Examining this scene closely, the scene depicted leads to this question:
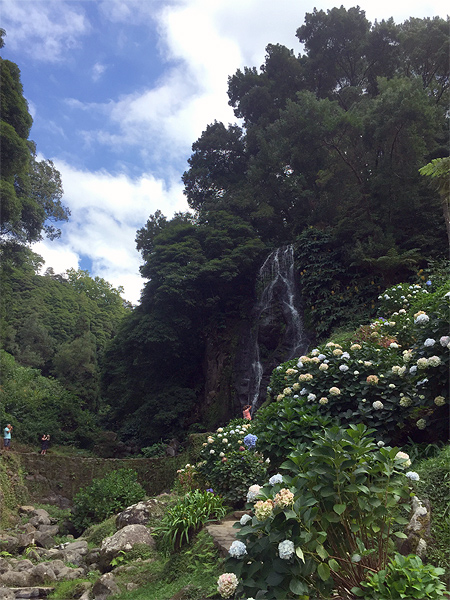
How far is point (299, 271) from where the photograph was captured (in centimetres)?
1622

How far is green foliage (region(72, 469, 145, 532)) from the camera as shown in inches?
373

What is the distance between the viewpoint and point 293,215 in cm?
1959

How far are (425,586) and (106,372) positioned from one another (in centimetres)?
1999

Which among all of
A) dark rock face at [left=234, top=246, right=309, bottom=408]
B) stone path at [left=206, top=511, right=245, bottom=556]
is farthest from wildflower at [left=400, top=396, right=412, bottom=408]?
dark rock face at [left=234, top=246, right=309, bottom=408]

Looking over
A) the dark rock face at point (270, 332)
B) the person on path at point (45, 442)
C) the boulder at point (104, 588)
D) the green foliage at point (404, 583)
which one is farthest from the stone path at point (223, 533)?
the person on path at point (45, 442)

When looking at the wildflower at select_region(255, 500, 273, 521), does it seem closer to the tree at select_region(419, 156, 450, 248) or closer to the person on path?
the tree at select_region(419, 156, 450, 248)

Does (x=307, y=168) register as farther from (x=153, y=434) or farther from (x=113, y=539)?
(x=113, y=539)

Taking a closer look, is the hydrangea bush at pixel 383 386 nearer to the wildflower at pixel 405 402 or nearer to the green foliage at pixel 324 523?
the wildflower at pixel 405 402

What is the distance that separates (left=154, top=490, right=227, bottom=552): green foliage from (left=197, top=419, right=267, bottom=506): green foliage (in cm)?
25

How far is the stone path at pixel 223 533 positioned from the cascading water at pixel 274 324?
10346 millimetres

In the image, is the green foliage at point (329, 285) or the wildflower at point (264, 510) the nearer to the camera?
the wildflower at point (264, 510)

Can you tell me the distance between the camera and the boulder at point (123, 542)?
17.3ft

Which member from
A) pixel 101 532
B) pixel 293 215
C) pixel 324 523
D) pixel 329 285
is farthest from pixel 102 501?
pixel 293 215

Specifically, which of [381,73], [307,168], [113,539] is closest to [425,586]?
[113,539]
